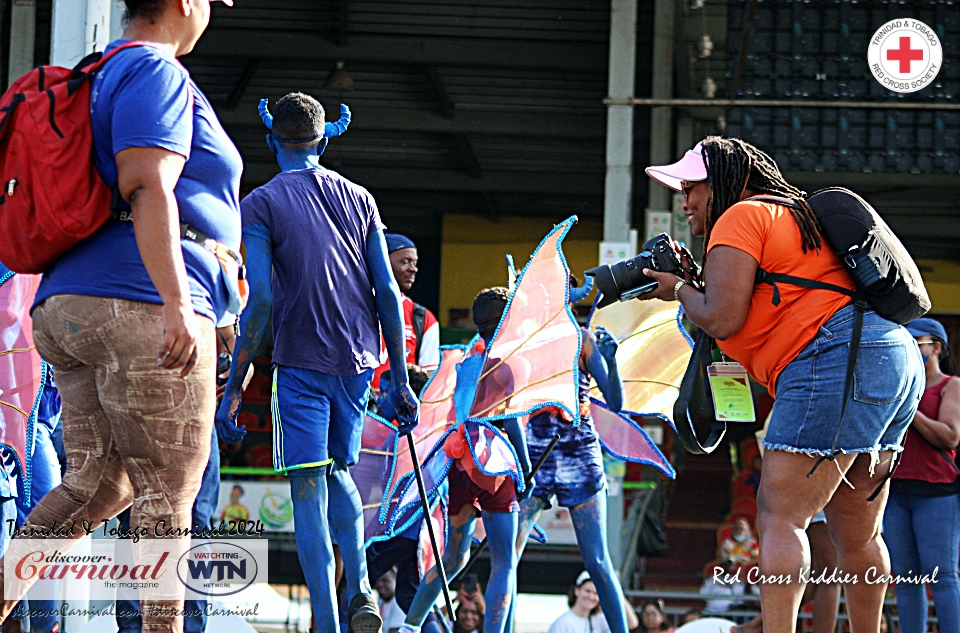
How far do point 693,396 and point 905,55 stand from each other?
26.1 feet

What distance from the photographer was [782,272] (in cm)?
372

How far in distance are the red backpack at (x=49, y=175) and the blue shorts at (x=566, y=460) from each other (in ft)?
11.6

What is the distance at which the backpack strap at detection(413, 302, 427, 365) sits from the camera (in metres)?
6.73

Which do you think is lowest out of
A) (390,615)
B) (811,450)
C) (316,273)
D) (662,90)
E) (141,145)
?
(390,615)

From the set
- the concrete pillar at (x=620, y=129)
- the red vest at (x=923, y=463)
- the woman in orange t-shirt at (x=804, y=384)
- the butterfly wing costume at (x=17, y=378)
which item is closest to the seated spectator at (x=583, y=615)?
the red vest at (x=923, y=463)

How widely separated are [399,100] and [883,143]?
766cm

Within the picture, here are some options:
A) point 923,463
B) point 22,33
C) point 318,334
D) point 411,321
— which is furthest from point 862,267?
point 22,33

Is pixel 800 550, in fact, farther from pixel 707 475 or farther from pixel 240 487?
pixel 707 475

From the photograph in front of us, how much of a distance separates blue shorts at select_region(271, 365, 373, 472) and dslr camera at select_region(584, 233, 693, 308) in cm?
93

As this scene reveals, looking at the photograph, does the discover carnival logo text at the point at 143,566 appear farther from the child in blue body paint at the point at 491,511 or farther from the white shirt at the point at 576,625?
the white shirt at the point at 576,625

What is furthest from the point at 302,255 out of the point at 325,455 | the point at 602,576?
the point at 602,576

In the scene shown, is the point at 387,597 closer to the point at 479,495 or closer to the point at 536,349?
the point at 479,495

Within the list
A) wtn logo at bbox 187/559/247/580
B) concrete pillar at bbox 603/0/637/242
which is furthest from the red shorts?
concrete pillar at bbox 603/0/637/242

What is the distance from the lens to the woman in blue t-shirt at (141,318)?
8.84 ft
